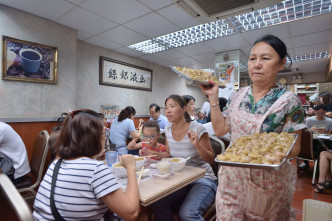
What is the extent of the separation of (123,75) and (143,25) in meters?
2.07

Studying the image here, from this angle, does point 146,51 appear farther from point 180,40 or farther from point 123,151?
point 123,151

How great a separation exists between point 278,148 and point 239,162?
195 millimetres

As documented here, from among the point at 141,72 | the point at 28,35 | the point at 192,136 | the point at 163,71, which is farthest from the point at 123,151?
the point at 163,71

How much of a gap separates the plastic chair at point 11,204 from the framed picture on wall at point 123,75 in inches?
177

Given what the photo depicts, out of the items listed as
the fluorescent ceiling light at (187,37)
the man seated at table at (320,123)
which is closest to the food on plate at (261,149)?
the fluorescent ceiling light at (187,37)

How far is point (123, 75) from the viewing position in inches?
220

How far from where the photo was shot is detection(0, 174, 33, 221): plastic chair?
2.28 ft

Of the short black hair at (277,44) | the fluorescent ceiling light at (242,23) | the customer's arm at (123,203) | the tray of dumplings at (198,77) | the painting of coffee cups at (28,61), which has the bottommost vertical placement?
the customer's arm at (123,203)

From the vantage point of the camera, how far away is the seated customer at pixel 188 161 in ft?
4.92

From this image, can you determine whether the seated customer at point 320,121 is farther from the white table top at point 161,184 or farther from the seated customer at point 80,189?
the seated customer at point 80,189

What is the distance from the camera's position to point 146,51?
5.48m

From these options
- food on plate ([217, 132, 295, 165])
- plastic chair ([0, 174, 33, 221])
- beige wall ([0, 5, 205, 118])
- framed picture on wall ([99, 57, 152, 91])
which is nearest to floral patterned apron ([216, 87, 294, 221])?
food on plate ([217, 132, 295, 165])

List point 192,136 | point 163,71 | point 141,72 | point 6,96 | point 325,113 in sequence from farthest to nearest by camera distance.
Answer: point 163,71
point 141,72
point 325,113
point 6,96
point 192,136

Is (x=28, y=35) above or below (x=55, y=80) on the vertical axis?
above
